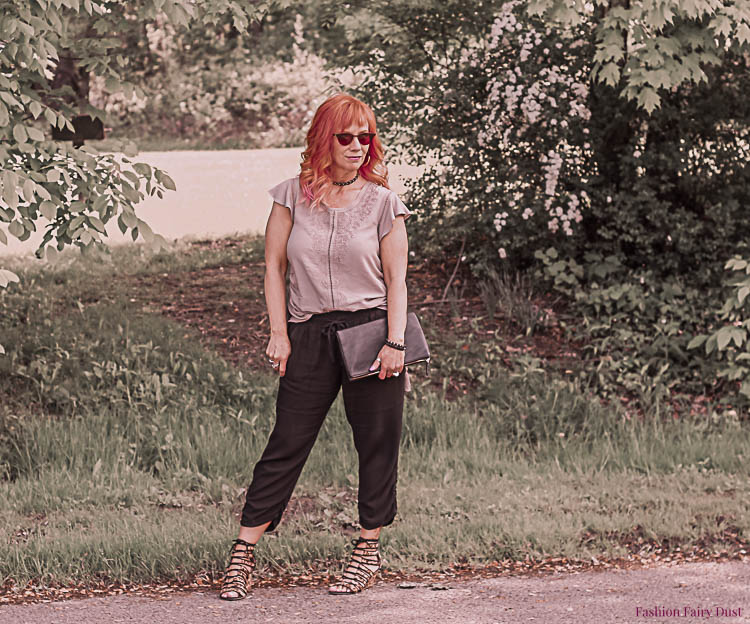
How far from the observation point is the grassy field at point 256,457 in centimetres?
452

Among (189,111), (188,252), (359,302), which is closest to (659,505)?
(359,302)

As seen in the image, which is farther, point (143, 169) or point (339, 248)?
point (143, 169)

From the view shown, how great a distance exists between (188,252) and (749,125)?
572 centimetres

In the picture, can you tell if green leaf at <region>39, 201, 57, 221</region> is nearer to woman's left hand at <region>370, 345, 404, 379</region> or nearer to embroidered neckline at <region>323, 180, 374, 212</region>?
embroidered neckline at <region>323, 180, 374, 212</region>

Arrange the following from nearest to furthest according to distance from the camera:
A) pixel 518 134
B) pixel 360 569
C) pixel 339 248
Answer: pixel 339 248, pixel 360 569, pixel 518 134

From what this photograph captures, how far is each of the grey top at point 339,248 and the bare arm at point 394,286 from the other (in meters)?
0.03

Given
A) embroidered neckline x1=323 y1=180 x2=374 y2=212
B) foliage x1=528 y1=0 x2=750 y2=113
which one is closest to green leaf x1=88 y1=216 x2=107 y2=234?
embroidered neckline x1=323 y1=180 x2=374 y2=212

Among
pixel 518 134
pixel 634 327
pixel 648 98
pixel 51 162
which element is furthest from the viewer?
pixel 518 134

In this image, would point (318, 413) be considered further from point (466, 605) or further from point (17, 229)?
point (17, 229)

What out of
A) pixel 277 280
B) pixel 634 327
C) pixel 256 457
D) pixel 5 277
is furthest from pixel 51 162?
pixel 634 327

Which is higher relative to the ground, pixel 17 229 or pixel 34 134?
pixel 34 134

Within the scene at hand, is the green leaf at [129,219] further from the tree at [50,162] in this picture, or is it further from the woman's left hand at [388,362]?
the woman's left hand at [388,362]

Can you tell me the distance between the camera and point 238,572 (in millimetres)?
3982

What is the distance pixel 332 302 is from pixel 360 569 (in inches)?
42.1
